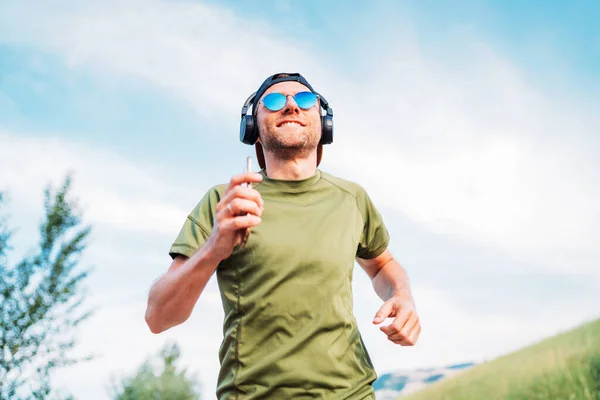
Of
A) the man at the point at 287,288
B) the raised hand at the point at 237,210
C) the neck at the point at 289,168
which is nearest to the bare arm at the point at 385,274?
the man at the point at 287,288

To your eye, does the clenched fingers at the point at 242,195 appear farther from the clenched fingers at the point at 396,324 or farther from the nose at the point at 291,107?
the nose at the point at 291,107

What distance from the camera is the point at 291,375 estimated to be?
8.54 feet

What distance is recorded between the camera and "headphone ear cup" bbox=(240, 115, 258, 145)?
3.51 metres

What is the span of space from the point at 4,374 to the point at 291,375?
19.3 m

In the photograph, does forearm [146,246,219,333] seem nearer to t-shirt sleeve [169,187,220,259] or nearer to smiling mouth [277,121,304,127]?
t-shirt sleeve [169,187,220,259]

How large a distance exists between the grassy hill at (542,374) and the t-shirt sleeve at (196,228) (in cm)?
1017

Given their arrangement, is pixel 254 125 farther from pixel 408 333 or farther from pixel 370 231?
pixel 408 333

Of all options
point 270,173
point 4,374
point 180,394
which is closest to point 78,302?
point 4,374

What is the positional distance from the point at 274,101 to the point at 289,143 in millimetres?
256

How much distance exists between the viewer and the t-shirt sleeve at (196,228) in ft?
9.25

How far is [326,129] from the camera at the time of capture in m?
3.59

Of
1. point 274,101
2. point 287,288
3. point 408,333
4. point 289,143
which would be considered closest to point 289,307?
point 287,288

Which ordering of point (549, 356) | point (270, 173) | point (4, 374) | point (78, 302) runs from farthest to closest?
point (78, 302) → point (4, 374) → point (549, 356) → point (270, 173)

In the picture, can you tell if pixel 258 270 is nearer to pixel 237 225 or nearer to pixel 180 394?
pixel 237 225
